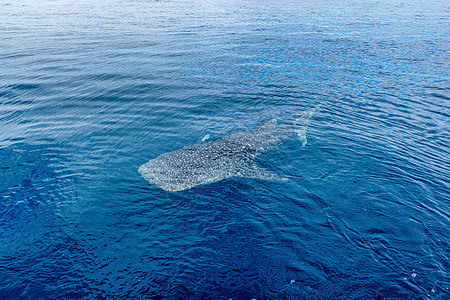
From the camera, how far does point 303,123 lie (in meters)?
16.9

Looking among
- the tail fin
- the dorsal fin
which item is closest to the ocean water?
the tail fin

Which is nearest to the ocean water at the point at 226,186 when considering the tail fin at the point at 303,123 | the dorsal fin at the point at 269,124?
the tail fin at the point at 303,123

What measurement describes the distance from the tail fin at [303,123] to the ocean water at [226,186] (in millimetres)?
446

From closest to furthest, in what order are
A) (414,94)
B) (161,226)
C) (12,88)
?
(161,226)
(414,94)
(12,88)

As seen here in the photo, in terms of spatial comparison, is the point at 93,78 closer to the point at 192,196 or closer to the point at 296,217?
the point at 192,196

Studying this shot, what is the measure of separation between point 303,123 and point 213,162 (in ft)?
23.3

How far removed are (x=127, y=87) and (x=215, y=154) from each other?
1371 centimetres

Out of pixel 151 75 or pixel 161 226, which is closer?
pixel 161 226

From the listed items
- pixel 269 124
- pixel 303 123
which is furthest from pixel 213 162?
pixel 303 123

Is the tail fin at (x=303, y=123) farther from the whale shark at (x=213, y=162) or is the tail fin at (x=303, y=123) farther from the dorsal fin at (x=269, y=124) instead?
the dorsal fin at (x=269, y=124)

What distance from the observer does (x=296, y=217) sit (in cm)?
1034

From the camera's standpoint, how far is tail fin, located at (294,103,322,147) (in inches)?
599

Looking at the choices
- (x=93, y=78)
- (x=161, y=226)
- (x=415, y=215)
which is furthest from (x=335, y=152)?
(x=93, y=78)

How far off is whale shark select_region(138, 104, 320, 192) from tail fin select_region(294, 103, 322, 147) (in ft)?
0.18
